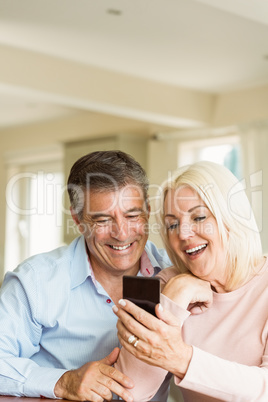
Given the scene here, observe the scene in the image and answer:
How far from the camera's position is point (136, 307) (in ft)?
4.73

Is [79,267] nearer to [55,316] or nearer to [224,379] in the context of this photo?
[55,316]

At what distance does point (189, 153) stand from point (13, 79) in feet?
7.47

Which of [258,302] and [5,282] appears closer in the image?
[258,302]

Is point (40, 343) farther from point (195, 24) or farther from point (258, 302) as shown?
point (195, 24)

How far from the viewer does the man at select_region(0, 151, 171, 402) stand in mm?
1810

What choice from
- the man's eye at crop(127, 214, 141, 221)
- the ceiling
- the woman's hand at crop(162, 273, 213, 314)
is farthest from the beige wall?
the woman's hand at crop(162, 273, 213, 314)

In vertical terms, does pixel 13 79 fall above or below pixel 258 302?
above

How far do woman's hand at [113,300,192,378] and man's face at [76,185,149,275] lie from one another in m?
0.44

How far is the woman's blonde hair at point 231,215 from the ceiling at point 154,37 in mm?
1775

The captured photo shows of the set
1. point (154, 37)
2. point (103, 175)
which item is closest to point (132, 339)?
point (103, 175)

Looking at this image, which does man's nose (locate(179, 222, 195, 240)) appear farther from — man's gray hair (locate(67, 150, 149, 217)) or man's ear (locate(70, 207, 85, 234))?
man's ear (locate(70, 207, 85, 234))

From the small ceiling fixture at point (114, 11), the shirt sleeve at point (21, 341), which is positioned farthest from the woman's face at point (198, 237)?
the small ceiling fixture at point (114, 11)

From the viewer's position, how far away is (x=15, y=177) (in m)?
8.22

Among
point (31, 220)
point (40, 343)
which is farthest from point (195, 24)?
point (31, 220)
